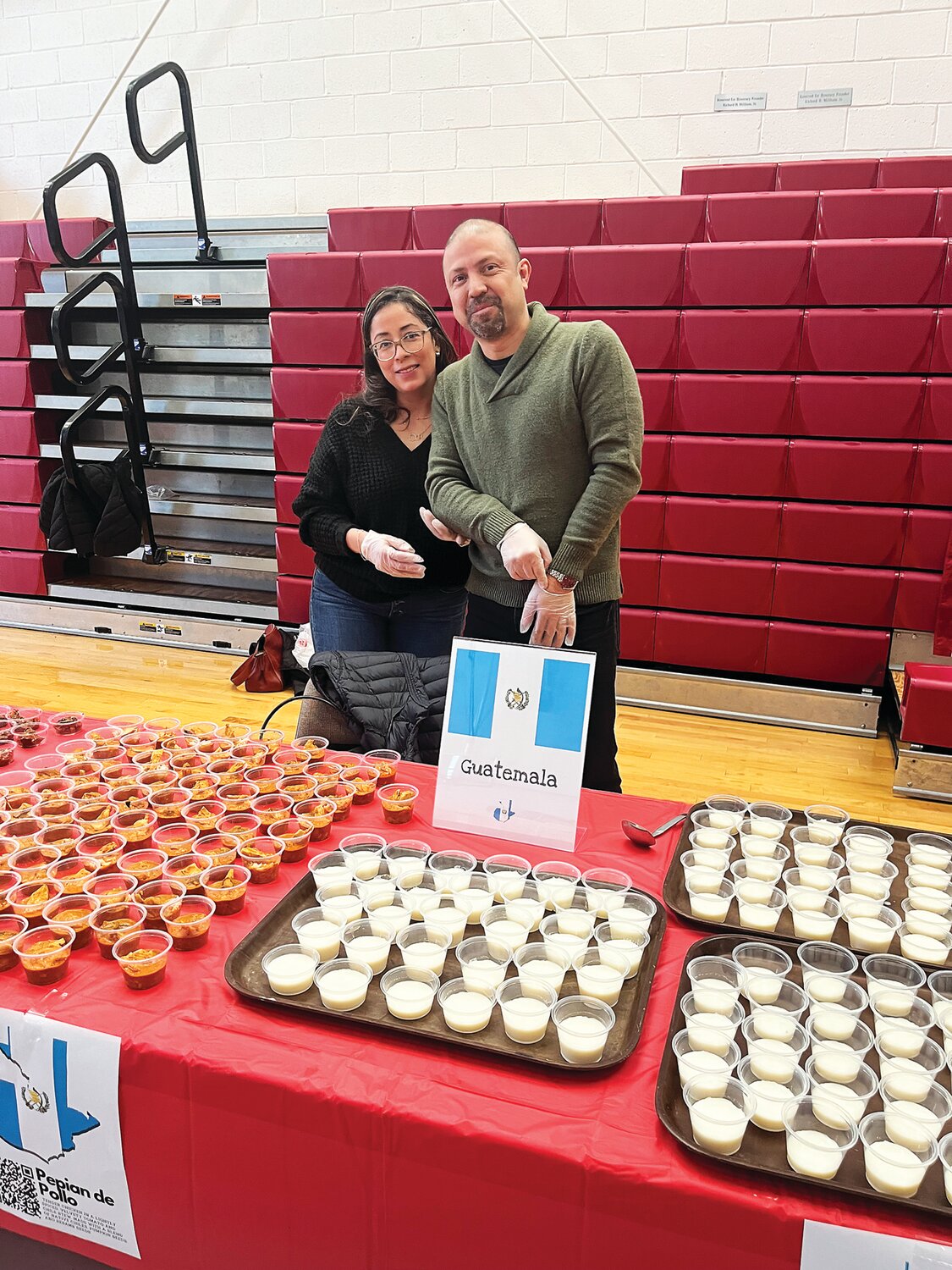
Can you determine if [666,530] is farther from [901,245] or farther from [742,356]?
[901,245]

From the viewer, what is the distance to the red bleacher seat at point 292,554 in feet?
17.6

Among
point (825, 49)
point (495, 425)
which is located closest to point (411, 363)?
point (495, 425)

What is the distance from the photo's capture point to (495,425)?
223 centimetres

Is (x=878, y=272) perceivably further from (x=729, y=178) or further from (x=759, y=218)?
(x=729, y=178)

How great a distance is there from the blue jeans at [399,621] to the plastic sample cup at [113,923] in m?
1.37

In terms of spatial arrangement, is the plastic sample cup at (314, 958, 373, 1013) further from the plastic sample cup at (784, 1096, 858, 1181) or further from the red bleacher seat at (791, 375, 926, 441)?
the red bleacher seat at (791, 375, 926, 441)

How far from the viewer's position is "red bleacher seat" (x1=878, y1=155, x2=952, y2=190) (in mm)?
4484

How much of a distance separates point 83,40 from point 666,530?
527cm

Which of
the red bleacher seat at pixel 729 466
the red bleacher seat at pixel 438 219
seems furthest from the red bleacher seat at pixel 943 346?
the red bleacher seat at pixel 438 219

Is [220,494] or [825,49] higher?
[825,49]

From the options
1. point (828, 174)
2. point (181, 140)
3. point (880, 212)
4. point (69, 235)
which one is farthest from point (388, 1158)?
point (69, 235)

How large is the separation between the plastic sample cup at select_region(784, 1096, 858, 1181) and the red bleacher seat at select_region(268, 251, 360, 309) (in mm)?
4817

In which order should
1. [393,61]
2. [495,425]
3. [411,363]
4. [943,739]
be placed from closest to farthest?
[495,425] < [411,363] < [943,739] < [393,61]

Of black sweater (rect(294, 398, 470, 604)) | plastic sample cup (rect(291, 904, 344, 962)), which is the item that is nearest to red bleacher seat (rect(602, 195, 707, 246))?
black sweater (rect(294, 398, 470, 604))
